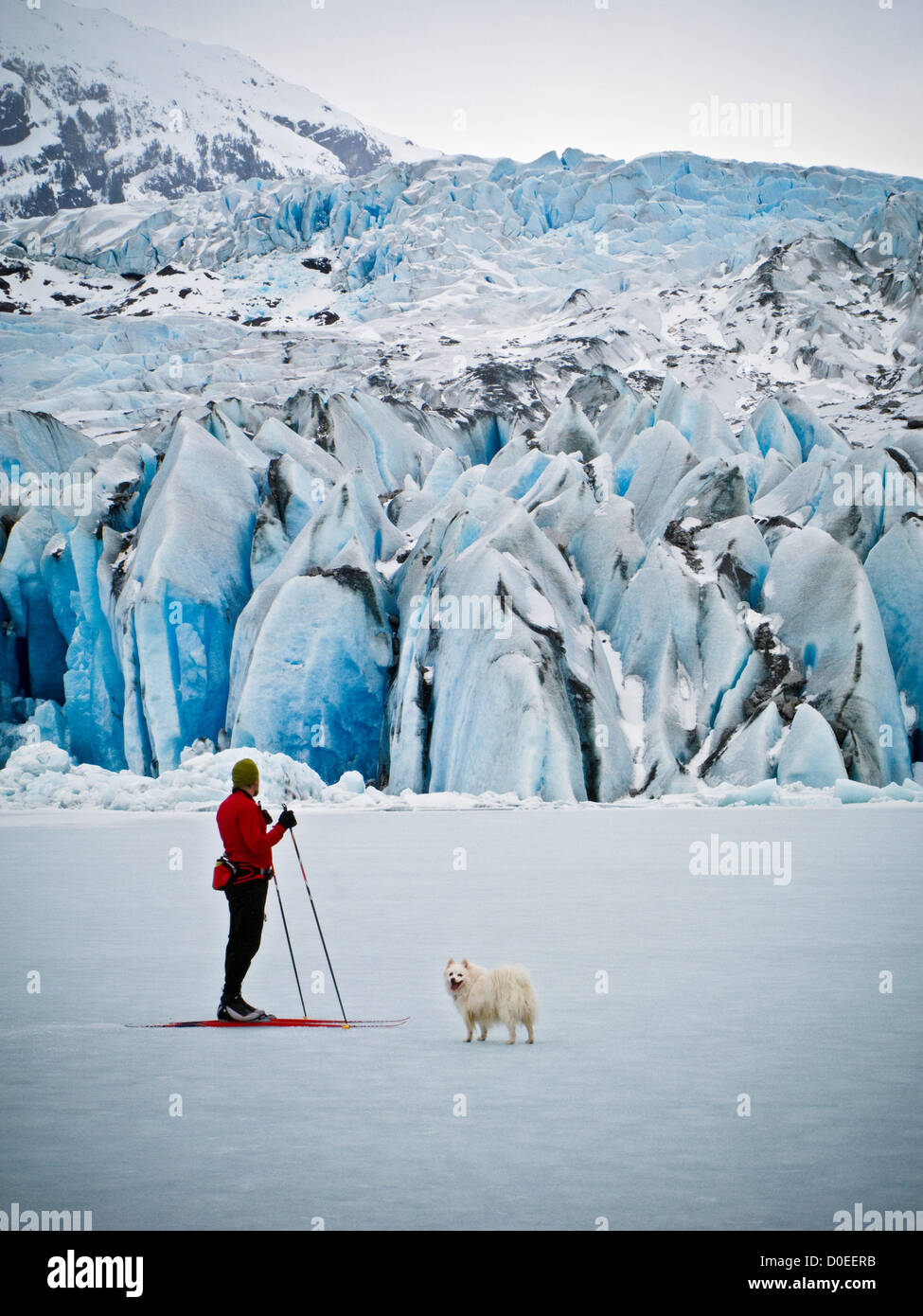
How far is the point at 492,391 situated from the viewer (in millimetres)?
47281

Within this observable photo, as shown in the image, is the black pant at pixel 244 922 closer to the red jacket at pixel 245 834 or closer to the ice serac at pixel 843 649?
the red jacket at pixel 245 834

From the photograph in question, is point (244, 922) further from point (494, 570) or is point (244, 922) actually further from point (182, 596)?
point (182, 596)

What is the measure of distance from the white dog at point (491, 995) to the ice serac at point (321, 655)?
19.3m

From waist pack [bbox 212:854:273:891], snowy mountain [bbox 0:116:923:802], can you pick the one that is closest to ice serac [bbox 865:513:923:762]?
snowy mountain [bbox 0:116:923:802]

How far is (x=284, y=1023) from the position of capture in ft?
19.7

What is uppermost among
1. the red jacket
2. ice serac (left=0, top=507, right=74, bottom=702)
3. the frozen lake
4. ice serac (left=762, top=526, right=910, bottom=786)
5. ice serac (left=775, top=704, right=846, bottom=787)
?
ice serac (left=0, top=507, right=74, bottom=702)

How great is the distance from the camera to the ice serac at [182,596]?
26500mm

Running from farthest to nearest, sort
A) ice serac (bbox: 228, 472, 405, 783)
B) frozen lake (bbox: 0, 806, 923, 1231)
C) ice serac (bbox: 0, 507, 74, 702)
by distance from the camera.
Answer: ice serac (bbox: 0, 507, 74, 702), ice serac (bbox: 228, 472, 405, 783), frozen lake (bbox: 0, 806, 923, 1231)

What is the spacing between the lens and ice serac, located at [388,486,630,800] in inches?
844

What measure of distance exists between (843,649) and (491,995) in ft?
62.6

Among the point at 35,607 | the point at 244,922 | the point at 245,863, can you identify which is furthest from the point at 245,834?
the point at 35,607

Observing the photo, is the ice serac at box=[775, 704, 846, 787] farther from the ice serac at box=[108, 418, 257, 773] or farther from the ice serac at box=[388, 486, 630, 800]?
the ice serac at box=[108, 418, 257, 773]

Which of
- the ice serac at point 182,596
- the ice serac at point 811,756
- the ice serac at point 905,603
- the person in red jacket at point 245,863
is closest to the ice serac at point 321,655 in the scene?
the ice serac at point 182,596

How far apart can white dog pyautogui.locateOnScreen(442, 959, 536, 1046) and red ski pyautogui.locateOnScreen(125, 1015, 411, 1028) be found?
40 cm
